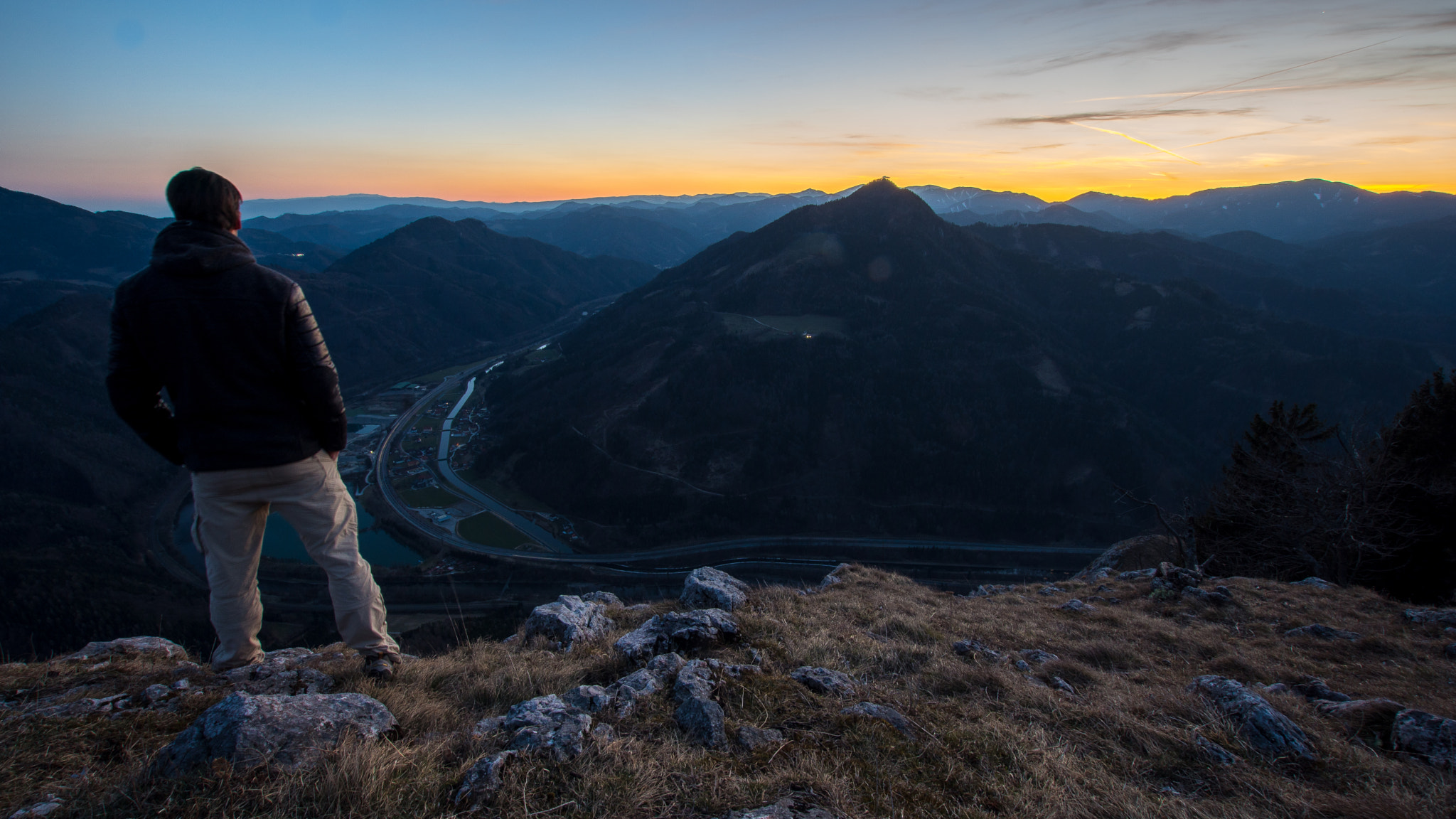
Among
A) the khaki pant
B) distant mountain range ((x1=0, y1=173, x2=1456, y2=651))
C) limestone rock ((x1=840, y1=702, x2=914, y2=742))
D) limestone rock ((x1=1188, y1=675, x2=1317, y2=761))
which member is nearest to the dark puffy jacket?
the khaki pant

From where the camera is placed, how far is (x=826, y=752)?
3.29m

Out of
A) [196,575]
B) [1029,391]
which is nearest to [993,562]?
[1029,391]

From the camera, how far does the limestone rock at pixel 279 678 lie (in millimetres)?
3969

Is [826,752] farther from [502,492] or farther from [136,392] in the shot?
[502,492]

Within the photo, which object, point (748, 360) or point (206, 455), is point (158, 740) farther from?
point (748, 360)

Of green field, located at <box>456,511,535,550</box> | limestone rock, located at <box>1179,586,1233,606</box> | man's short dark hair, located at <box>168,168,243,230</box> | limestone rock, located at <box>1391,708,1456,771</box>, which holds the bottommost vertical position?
green field, located at <box>456,511,535,550</box>

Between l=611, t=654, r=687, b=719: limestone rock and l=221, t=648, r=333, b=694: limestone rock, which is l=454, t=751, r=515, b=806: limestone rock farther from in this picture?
l=221, t=648, r=333, b=694: limestone rock

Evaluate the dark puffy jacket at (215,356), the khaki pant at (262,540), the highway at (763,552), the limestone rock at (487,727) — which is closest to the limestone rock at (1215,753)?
the limestone rock at (487,727)

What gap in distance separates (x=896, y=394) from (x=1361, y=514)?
2686 inches

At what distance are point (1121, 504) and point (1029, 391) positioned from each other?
20.8 metres

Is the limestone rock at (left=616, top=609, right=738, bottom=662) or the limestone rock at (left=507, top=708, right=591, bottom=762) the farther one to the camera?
the limestone rock at (left=616, top=609, right=738, bottom=662)

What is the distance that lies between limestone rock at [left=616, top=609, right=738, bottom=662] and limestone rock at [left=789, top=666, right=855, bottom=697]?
2.94 ft

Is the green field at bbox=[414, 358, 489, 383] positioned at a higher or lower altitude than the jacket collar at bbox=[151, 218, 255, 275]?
lower

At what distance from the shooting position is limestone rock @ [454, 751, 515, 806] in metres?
2.59
